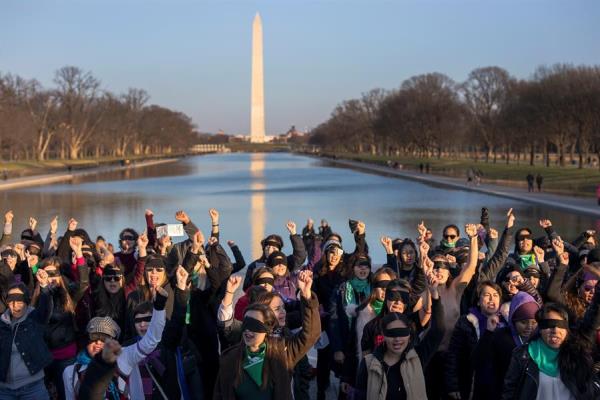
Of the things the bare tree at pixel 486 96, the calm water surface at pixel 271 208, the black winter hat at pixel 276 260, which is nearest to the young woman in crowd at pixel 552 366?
the black winter hat at pixel 276 260

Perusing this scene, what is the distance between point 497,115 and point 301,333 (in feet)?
218

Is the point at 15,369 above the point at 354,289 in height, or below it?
below

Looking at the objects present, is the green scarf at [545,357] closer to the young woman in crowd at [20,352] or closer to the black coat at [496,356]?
the black coat at [496,356]

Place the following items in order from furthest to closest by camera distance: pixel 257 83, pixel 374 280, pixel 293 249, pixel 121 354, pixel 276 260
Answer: pixel 257 83 → pixel 293 249 → pixel 276 260 → pixel 374 280 → pixel 121 354

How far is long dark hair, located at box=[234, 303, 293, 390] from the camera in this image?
10.9 feet

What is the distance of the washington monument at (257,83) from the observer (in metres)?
131

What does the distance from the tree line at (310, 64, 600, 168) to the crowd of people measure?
45729 mm

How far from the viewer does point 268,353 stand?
3355 millimetres

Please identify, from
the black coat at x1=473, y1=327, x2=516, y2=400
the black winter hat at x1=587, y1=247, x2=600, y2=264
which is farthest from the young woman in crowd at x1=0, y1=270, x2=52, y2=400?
the black winter hat at x1=587, y1=247, x2=600, y2=264

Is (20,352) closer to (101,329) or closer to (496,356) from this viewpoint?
(101,329)

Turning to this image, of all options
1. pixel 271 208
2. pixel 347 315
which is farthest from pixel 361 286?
pixel 271 208

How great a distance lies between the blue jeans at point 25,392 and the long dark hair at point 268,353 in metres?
1.85

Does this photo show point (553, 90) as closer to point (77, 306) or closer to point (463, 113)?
point (463, 113)

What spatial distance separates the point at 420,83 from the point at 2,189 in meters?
62.9
